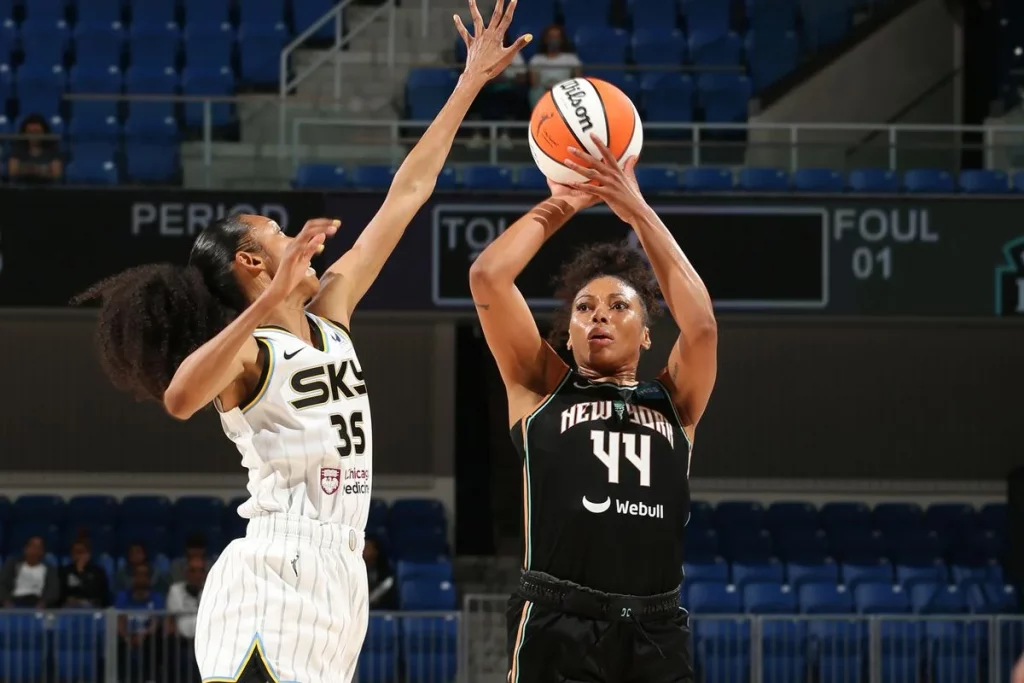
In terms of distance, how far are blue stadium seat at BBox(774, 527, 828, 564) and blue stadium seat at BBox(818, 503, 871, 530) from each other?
1.21 feet

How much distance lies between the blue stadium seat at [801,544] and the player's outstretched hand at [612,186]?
10.5 metres

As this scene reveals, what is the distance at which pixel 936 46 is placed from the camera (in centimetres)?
1686

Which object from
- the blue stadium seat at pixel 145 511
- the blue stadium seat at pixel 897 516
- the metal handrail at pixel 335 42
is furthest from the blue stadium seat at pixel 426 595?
the blue stadium seat at pixel 897 516

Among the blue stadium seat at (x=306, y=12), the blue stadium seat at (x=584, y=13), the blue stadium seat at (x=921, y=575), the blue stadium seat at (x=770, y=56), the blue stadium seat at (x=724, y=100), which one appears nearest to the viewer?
the blue stadium seat at (x=921, y=575)

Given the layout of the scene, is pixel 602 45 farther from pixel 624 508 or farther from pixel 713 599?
pixel 624 508

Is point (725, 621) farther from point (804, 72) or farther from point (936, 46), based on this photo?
point (936, 46)

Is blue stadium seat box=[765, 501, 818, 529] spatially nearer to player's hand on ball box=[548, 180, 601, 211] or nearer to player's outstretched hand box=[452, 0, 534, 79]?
player's hand on ball box=[548, 180, 601, 211]

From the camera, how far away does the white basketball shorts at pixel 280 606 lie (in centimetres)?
379

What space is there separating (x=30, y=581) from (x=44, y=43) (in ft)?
18.6

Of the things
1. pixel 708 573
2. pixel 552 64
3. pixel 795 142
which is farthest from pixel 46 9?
pixel 708 573

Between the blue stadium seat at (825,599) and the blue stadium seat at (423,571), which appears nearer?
the blue stadium seat at (825,599)

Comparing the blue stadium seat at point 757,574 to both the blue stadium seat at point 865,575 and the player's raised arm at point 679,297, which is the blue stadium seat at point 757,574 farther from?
the player's raised arm at point 679,297

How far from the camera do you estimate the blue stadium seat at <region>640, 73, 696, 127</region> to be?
14.6 m

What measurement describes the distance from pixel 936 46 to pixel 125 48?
349 inches
